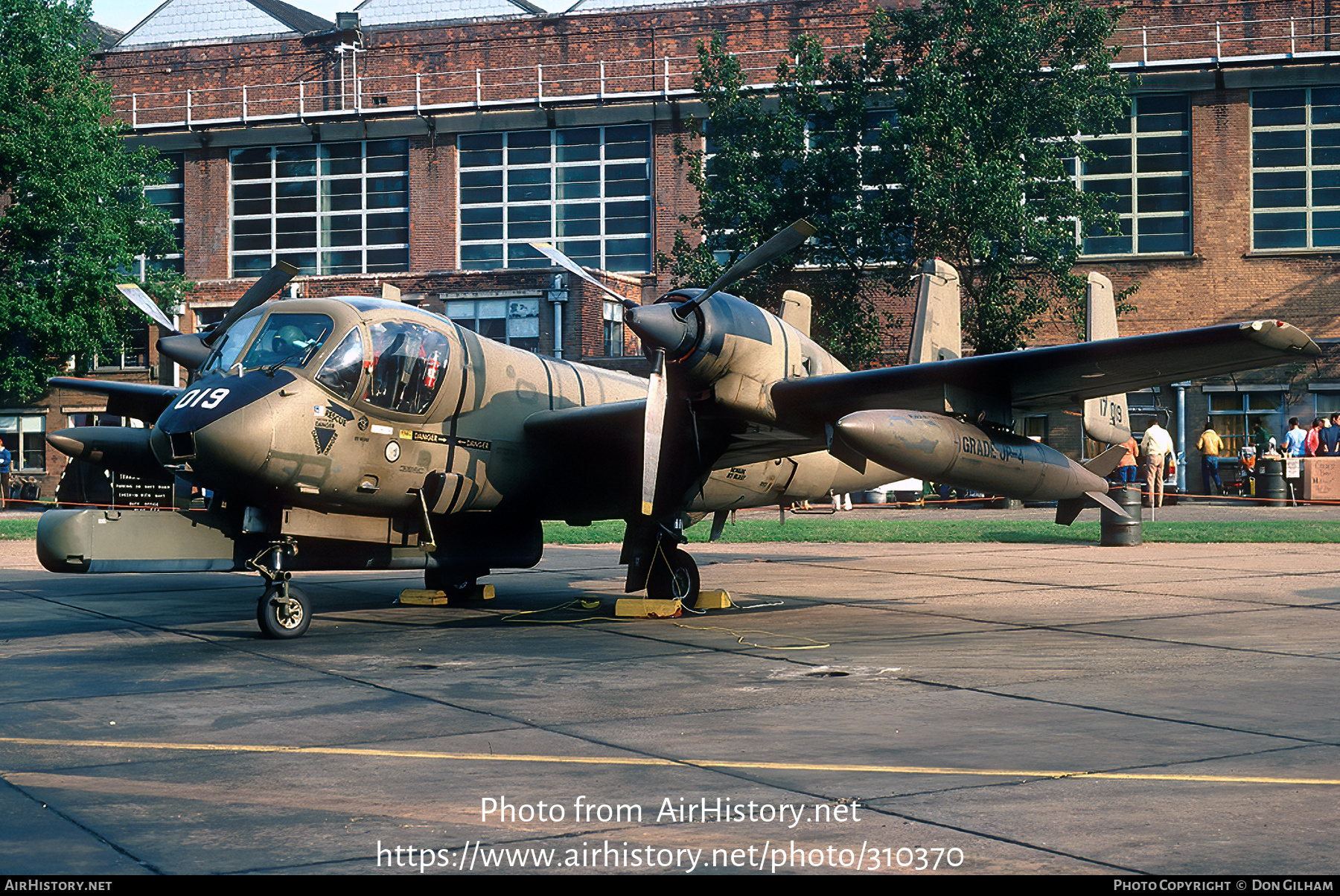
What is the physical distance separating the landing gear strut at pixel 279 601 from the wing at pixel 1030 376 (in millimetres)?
5464

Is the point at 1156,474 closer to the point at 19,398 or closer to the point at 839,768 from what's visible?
the point at 839,768

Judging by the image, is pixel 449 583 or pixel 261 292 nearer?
pixel 261 292

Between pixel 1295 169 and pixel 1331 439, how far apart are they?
1122 centimetres

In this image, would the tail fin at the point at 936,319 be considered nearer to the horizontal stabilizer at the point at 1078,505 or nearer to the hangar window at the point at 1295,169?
the horizontal stabilizer at the point at 1078,505

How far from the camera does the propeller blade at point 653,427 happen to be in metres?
13.1

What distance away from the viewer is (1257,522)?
Result: 27953mm

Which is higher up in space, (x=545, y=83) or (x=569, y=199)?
(x=545, y=83)

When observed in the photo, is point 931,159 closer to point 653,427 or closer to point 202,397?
point 653,427

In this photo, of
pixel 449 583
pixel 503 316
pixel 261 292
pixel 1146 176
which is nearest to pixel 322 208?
pixel 503 316

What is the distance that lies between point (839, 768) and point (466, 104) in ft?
154

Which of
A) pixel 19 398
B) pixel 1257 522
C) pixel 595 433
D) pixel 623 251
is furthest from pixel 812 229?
pixel 19 398

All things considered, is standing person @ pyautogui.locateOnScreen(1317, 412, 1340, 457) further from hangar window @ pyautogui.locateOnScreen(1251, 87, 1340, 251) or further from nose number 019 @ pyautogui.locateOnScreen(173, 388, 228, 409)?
nose number 019 @ pyautogui.locateOnScreen(173, 388, 228, 409)

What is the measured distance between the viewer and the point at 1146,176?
1785 inches

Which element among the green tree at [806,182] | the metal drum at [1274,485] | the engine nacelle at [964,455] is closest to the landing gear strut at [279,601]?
the engine nacelle at [964,455]
